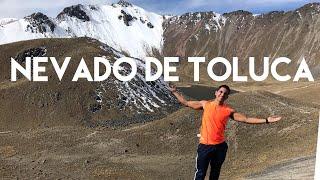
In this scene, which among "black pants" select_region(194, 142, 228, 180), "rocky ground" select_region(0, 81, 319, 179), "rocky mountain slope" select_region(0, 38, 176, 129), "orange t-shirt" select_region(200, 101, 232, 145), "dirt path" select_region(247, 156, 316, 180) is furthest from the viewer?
"rocky mountain slope" select_region(0, 38, 176, 129)

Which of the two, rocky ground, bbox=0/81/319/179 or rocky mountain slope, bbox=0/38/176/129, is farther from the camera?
rocky mountain slope, bbox=0/38/176/129

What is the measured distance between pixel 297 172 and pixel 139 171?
1599 centimetres

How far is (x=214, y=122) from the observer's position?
48.4 ft

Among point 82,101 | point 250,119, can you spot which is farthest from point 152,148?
point 82,101

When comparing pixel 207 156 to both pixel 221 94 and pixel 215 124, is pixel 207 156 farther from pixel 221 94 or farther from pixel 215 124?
pixel 221 94

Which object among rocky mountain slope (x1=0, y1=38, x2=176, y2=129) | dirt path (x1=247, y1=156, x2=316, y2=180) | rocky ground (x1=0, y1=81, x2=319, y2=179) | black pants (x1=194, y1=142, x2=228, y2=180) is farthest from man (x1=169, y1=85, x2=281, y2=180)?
rocky mountain slope (x1=0, y1=38, x2=176, y2=129)

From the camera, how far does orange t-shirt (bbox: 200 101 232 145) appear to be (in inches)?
581

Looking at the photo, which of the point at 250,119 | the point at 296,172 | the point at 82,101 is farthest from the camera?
the point at 82,101

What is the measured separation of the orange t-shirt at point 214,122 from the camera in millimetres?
14766

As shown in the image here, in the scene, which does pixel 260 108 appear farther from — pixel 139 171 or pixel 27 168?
pixel 27 168

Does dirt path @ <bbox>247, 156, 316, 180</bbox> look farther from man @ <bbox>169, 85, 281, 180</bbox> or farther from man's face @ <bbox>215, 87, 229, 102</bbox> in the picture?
man's face @ <bbox>215, 87, 229, 102</bbox>

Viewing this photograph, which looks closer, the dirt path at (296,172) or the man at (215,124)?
the man at (215,124)

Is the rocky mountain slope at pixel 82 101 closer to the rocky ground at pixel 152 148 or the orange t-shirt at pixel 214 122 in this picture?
the rocky ground at pixel 152 148

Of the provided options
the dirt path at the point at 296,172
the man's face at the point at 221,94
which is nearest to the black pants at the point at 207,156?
the man's face at the point at 221,94
